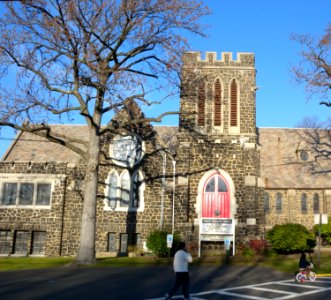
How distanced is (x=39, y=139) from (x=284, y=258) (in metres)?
19.3

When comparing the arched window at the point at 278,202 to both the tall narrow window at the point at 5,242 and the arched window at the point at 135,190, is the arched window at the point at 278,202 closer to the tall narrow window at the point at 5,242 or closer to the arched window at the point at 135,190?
the arched window at the point at 135,190

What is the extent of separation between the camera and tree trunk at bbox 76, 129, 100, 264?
18.3 metres

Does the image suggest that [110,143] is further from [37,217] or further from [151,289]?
[151,289]

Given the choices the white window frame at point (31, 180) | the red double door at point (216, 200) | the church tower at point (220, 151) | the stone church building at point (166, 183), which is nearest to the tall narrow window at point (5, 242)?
the stone church building at point (166, 183)

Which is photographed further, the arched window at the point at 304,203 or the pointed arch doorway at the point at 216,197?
the arched window at the point at 304,203

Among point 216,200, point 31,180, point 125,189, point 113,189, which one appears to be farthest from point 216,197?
point 31,180

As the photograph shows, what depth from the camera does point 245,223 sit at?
2442cm

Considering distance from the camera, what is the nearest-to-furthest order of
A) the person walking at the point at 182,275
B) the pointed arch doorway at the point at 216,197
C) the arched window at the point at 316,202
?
the person walking at the point at 182,275 < the pointed arch doorway at the point at 216,197 < the arched window at the point at 316,202

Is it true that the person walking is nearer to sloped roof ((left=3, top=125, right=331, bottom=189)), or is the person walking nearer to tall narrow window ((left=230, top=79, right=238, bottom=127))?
tall narrow window ((left=230, top=79, right=238, bottom=127))

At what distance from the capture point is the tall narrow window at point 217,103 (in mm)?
26359

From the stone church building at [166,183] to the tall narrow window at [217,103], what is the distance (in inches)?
2.7

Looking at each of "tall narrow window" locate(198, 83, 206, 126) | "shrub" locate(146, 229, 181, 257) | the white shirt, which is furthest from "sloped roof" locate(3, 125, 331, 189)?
the white shirt

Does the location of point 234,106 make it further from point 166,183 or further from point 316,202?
point 316,202

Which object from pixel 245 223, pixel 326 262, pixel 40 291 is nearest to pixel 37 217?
pixel 245 223
